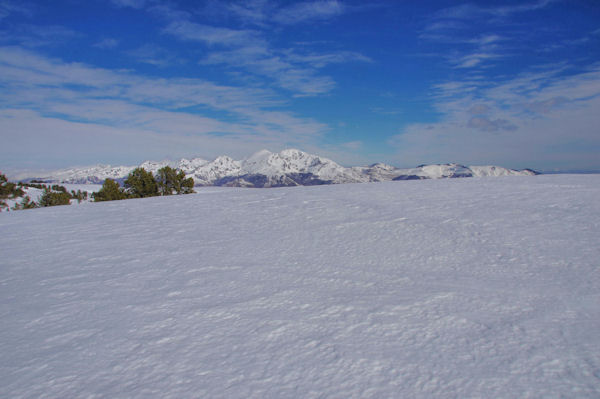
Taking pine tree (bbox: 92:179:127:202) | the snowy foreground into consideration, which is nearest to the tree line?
pine tree (bbox: 92:179:127:202)

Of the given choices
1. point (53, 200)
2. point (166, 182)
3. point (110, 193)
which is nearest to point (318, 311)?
point (166, 182)

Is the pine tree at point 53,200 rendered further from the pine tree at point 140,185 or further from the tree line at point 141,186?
the pine tree at point 140,185

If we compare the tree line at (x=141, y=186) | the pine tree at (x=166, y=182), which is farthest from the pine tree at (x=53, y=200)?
the pine tree at (x=166, y=182)

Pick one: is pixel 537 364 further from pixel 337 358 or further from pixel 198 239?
pixel 198 239

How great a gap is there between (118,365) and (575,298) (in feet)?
13.7

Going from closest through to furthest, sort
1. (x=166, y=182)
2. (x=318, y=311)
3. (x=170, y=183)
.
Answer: (x=318, y=311), (x=170, y=183), (x=166, y=182)

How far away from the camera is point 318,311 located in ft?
10.6

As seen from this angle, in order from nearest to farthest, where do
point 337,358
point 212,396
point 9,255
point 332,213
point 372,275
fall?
point 212,396 → point 337,358 → point 372,275 → point 9,255 → point 332,213

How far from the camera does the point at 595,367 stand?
2.16 metres

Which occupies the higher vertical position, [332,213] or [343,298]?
[332,213]

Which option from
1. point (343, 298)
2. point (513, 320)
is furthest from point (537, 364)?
point (343, 298)

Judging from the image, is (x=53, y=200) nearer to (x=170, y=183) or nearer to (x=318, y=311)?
(x=170, y=183)

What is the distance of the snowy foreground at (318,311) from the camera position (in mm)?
2246

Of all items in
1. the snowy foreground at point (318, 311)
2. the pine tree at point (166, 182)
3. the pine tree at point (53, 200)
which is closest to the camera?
the snowy foreground at point (318, 311)
